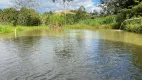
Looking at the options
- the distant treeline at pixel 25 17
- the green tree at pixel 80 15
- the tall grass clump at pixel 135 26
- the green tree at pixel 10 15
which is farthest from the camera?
the green tree at pixel 80 15

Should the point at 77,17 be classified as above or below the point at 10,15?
below

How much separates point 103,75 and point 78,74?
2.79 ft

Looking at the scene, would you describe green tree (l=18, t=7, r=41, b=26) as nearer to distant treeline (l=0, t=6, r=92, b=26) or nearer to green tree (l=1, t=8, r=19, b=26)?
distant treeline (l=0, t=6, r=92, b=26)

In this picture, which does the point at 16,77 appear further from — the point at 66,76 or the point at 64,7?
the point at 64,7

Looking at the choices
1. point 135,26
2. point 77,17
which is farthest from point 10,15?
point 135,26

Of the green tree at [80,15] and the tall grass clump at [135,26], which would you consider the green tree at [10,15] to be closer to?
the green tree at [80,15]

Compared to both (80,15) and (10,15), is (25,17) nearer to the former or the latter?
(10,15)

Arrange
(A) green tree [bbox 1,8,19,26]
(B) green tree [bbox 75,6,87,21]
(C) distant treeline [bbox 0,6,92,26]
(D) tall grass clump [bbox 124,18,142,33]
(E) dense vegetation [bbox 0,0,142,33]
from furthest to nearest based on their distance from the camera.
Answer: (B) green tree [bbox 75,6,87,21], (C) distant treeline [bbox 0,6,92,26], (A) green tree [bbox 1,8,19,26], (E) dense vegetation [bbox 0,0,142,33], (D) tall grass clump [bbox 124,18,142,33]

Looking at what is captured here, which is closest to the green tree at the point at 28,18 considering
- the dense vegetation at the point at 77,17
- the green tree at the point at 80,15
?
the dense vegetation at the point at 77,17

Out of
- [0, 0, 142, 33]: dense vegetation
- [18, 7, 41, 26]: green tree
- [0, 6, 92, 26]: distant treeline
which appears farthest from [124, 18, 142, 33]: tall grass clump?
Answer: [18, 7, 41, 26]: green tree

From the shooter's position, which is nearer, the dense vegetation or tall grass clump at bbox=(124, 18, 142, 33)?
tall grass clump at bbox=(124, 18, 142, 33)

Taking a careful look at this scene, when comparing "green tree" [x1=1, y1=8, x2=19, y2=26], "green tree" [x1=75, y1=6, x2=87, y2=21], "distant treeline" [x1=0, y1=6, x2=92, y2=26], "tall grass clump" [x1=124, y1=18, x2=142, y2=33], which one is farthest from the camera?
"green tree" [x1=75, y1=6, x2=87, y2=21]

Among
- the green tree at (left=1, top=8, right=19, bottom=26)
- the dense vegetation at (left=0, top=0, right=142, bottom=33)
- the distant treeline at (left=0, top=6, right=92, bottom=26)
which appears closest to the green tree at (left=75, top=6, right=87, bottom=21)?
the dense vegetation at (left=0, top=0, right=142, bottom=33)

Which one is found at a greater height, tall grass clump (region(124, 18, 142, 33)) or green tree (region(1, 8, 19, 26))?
green tree (region(1, 8, 19, 26))
